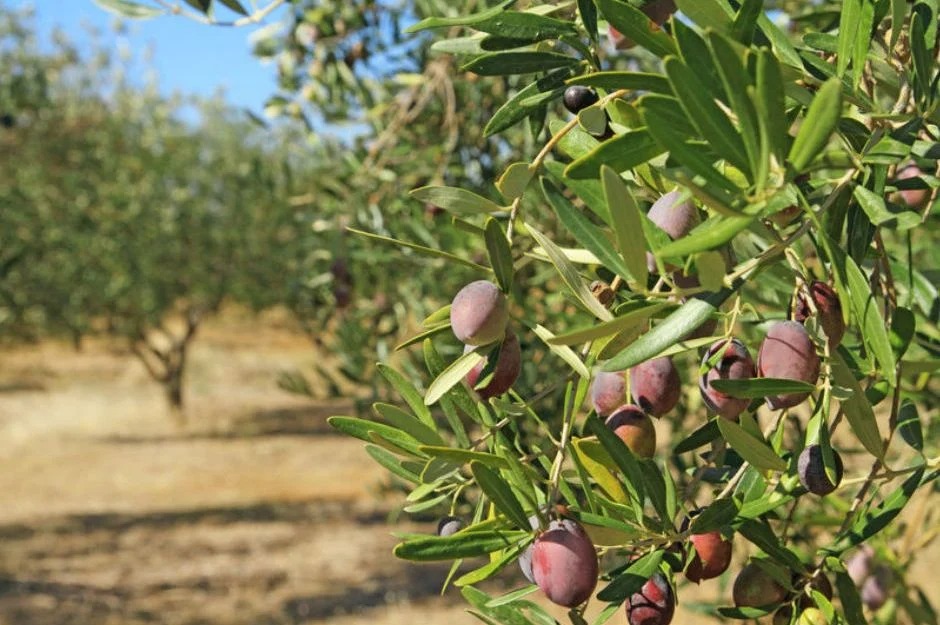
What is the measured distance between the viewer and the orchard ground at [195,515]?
6.80m

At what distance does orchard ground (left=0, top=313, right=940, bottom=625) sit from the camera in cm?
680

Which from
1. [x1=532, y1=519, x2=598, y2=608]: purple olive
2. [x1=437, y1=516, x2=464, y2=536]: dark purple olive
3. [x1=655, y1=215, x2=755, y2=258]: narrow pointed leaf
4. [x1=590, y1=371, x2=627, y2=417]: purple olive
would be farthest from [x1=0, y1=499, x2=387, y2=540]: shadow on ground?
[x1=655, y1=215, x2=755, y2=258]: narrow pointed leaf

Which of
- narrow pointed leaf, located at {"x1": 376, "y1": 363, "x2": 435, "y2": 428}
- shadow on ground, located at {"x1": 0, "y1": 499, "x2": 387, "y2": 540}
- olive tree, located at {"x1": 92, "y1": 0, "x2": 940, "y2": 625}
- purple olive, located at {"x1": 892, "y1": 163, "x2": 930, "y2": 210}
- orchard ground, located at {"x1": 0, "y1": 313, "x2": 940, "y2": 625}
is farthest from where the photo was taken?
shadow on ground, located at {"x1": 0, "y1": 499, "x2": 387, "y2": 540}

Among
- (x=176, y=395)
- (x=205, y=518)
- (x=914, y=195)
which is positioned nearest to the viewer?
(x=914, y=195)

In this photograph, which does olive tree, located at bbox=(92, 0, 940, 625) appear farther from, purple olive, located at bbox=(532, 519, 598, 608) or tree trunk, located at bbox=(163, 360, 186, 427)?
tree trunk, located at bbox=(163, 360, 186, 427)

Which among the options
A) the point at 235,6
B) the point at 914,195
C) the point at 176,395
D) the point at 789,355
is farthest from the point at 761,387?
the point at 176,395

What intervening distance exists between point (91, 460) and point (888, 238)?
10.5 meters

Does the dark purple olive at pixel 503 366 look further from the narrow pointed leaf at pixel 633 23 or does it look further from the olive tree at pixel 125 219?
the olive tree at pixel 125 219

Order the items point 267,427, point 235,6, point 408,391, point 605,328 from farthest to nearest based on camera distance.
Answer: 1. point 267,427
2. point 235,6
3. point 408,391
4. point 605,328

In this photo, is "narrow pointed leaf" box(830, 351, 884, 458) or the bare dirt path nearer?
"narrow pointed leaf" box(830, 351, 884, 458)

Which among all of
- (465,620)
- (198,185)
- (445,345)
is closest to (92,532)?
(465,620)

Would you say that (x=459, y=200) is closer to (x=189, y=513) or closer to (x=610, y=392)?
(x=610, y=392)

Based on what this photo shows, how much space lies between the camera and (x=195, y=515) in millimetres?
9609

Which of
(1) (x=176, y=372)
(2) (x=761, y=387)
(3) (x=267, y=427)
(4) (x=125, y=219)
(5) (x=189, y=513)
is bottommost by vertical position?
(3) (x=267, y=427)
